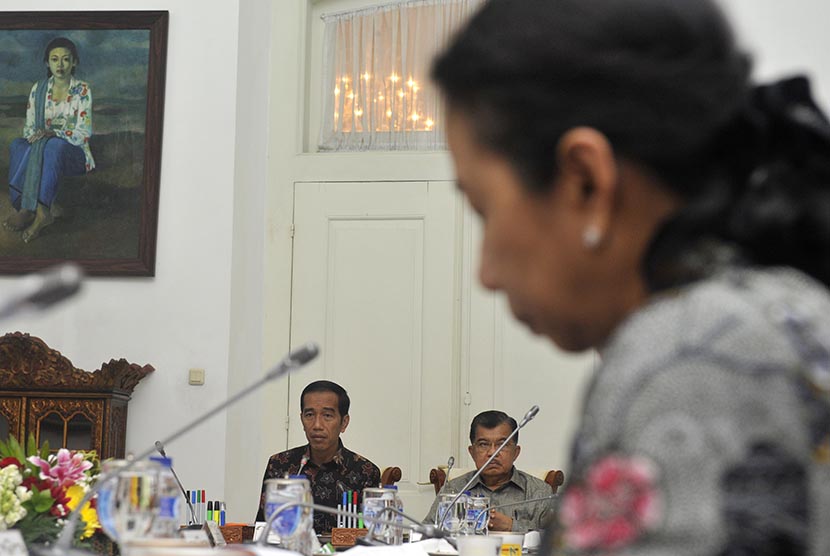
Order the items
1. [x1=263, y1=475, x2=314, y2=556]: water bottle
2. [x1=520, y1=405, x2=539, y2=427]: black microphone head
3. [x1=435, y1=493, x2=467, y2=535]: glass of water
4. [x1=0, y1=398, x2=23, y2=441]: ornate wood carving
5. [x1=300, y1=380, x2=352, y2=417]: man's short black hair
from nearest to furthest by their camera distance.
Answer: [x1=263, y1=475, x2=314, y2=556]: water bottle < [x1=520, y1=405, x2=539, y2=427]: black microphone head < [x1=435, y1=493, x2=467, y2=535]: glass of water < [x1=300, y1=380, x2=352, y2=417]: man's short black hair < [x1=0, y1=398, x2=23, y2=441]: ornate wood carving

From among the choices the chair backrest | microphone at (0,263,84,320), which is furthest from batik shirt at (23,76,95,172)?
microphone at (0,263,84,320)

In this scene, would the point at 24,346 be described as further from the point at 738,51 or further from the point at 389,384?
the point at 738,51

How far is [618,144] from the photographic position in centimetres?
82

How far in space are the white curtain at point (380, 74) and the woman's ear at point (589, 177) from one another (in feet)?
20.6

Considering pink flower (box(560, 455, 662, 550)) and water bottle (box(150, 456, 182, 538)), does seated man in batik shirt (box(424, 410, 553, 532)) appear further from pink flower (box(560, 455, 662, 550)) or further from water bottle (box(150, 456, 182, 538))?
pink flower (box(560, 455, 662, 550))

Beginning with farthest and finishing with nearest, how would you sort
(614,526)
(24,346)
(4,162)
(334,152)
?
(334,152) < (4,162) < (24,346) < (614,526)

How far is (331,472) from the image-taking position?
558 cm

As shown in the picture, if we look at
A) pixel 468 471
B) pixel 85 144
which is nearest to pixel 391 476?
pixel 468 471

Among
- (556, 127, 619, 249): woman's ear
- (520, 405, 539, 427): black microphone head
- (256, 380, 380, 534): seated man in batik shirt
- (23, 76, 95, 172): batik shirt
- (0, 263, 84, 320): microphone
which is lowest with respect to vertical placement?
(256, 380, 380, 534): seated man in batik shirt

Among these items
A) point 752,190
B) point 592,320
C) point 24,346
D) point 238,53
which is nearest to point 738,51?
point 752,190

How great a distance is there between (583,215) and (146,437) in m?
5.76

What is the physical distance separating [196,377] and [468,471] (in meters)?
1.61

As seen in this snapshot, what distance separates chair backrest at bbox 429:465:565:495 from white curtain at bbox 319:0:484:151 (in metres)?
2.07

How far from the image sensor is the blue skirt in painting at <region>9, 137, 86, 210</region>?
6.54 meters
